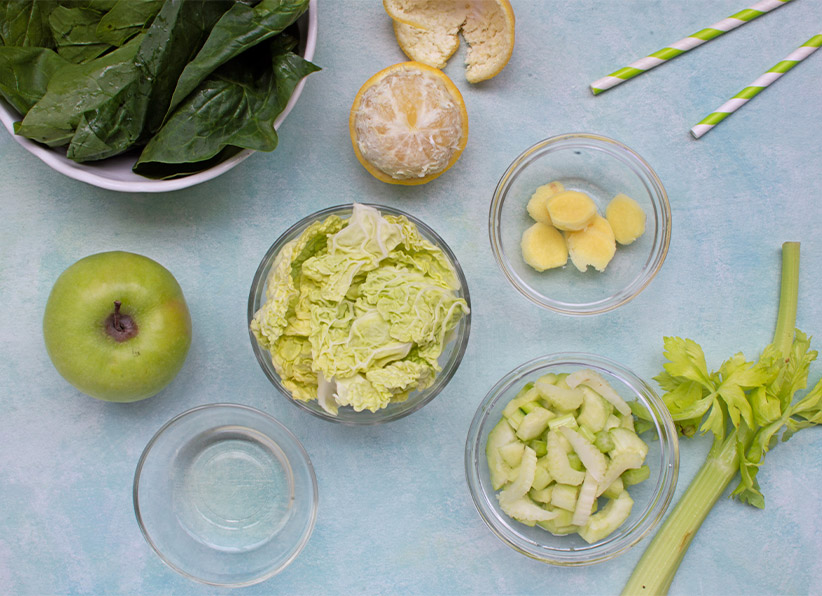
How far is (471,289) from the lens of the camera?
1.78m

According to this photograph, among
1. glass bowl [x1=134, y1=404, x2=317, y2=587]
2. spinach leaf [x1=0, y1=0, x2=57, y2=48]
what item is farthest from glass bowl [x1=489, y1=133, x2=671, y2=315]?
spinach leaf [x1=0, y1=0, x2=57, y2=48]

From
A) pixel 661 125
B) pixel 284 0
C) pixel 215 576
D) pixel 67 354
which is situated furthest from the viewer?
pixel 661 125

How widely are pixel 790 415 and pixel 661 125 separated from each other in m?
0.83

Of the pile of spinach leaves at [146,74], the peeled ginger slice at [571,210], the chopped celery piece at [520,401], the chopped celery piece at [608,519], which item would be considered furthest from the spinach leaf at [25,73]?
the chopped celery piece at [608,519]

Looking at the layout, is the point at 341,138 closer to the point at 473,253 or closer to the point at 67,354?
the point at 473,253

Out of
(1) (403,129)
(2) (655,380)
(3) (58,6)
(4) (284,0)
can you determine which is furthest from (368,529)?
(3) (58,6)

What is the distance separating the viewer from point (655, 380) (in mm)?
1766

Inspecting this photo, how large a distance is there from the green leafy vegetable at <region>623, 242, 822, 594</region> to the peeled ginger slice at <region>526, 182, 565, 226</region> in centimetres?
44

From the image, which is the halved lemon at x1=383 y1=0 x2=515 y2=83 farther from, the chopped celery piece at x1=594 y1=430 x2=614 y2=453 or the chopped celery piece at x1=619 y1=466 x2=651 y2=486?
the chopped celery piece at x1=619 y1=466 x2=651 y2=486

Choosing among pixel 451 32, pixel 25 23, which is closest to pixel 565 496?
pixel 451 32

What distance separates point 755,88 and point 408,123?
95 cm

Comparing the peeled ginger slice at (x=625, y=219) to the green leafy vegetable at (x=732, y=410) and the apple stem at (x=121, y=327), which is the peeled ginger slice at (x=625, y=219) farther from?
the apple stem at (x=121, y=327)

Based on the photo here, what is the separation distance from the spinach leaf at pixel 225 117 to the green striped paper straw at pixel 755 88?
1058 millimetres

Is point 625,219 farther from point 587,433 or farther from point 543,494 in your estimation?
point 543,494
